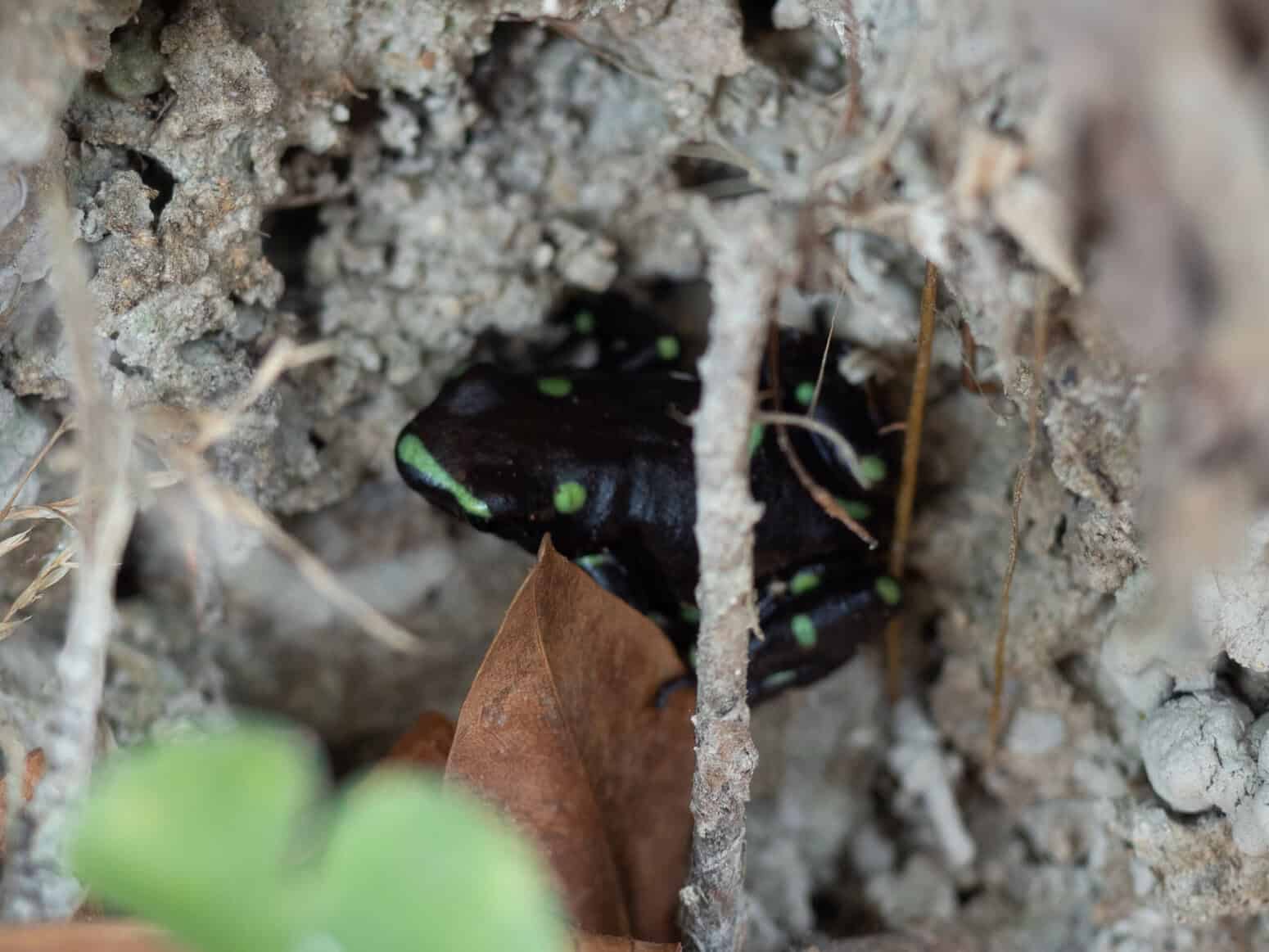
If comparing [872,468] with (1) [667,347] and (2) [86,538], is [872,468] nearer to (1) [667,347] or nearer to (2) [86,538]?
(1) [667,347]

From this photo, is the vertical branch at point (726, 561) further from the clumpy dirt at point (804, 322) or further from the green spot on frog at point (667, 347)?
the green spot on frog at point (667, 347)

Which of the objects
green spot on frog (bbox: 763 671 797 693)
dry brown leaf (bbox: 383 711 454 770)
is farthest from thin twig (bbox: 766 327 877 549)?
dry brown leaf (bbox: 383 711 454 770)

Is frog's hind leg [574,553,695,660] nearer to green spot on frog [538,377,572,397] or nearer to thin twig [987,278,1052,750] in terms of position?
green spot on frog [538,377,572,397]

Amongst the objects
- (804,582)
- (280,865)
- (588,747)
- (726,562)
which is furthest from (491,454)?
(280,865)

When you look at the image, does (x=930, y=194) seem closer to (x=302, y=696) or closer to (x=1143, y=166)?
(x=1143, y=166)

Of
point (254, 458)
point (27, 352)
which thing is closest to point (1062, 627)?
point (254, 458)

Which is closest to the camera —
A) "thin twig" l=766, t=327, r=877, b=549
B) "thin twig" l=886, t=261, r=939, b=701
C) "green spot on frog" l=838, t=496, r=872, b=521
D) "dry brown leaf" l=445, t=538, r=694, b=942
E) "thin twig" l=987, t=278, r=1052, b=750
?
"thin twig" l=987, t=278, r=1052, b=750
